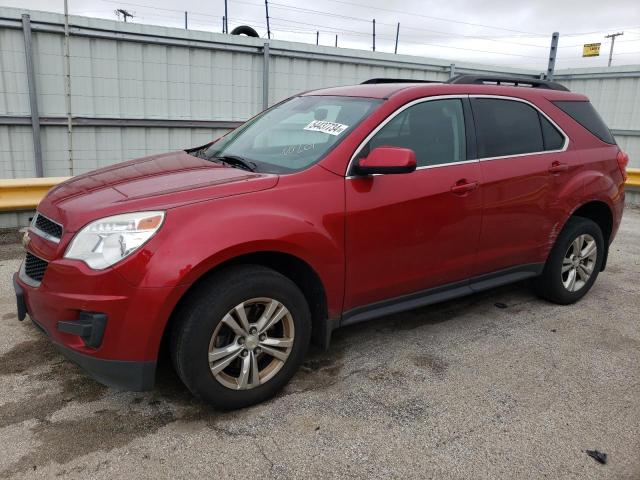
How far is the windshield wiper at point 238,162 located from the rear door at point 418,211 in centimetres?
62

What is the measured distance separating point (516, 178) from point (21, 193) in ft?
17.1

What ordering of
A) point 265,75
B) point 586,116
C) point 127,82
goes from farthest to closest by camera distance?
1. point 265,75
2. point 127,82
3. point 586,116

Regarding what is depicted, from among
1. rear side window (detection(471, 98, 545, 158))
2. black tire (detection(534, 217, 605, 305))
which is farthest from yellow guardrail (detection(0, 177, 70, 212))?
black tire (detection(534, 217, 605, 305))

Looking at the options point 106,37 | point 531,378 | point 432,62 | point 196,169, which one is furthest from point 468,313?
point 432,62

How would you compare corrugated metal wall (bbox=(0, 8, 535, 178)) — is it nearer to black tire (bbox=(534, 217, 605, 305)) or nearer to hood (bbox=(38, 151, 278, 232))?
hood (bbox=(38, 151, 278, 232))

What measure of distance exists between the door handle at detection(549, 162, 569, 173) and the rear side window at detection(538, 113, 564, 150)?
0.14 m

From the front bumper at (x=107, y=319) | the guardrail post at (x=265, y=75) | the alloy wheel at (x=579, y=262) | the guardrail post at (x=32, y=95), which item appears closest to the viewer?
the front bumper at (x=107, y=319)

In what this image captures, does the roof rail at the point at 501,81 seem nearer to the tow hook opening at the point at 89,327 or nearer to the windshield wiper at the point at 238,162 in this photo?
the windshield wiper at the point at 238,162

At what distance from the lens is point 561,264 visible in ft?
14.2

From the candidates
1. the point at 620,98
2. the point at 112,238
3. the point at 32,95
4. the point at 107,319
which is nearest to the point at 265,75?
the point at 32,95

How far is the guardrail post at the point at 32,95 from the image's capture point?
22.2ft

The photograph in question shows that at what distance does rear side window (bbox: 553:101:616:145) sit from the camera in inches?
170

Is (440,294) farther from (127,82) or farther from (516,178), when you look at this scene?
(127,82)

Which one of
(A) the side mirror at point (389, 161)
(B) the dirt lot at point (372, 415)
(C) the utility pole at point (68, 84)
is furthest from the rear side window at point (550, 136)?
(C) the utility pole at point (68, 84)
